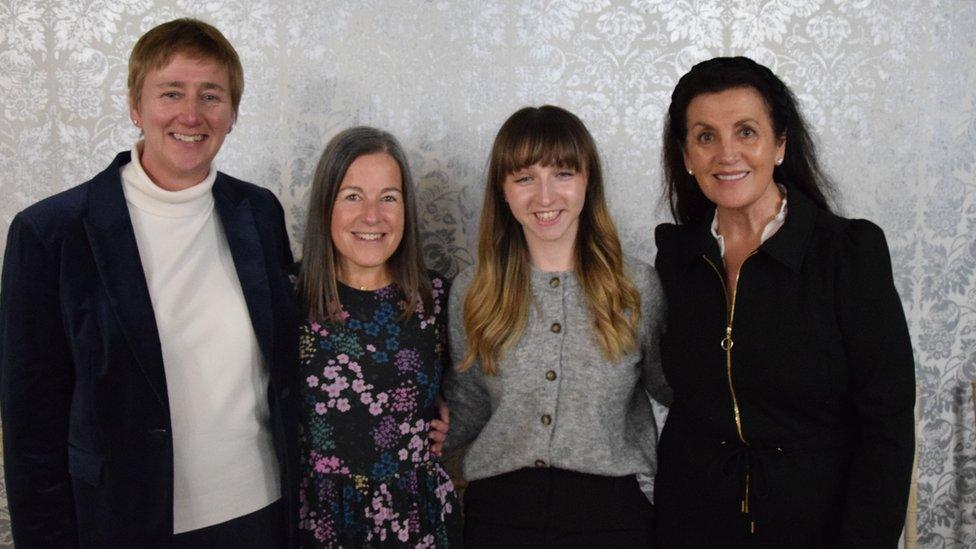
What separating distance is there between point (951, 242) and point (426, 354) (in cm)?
158

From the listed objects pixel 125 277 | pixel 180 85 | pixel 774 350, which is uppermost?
pixel 180 85

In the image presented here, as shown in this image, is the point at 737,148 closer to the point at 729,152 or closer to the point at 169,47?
the point at 729,152

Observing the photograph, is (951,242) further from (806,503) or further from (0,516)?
(0,516)

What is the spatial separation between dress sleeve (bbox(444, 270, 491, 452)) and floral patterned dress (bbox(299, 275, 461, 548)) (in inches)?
4.6

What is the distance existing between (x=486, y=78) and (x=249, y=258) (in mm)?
915

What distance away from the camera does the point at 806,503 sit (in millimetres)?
1574

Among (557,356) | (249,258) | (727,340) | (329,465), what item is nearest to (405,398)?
(329,465)

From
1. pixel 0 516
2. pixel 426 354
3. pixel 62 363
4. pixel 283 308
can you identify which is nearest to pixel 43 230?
pixel 62 363

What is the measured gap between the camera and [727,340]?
163cm

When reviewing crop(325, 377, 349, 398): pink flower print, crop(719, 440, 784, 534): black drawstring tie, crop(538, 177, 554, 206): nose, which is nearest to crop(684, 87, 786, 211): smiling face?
crop(538, 177, 554, 206): nose

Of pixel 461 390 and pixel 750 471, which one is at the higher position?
pixel 461 390

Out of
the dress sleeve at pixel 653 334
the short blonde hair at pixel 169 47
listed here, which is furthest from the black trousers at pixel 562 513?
the short blonde hair at pixel 169 47

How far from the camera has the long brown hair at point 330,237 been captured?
5.83ft

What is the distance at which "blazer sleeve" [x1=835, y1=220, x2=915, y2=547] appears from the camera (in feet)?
4.87
